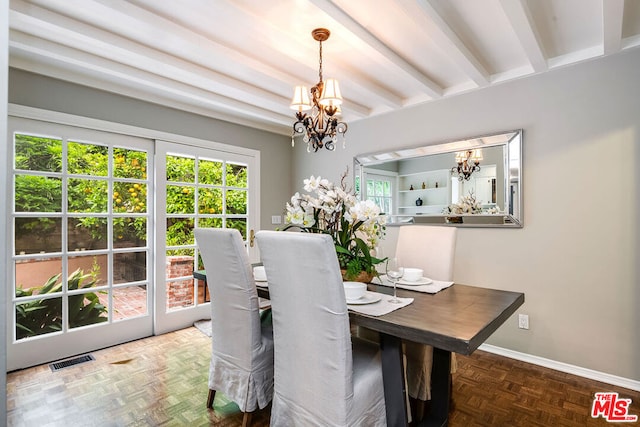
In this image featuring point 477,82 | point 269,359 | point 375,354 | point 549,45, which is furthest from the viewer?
point 477,82

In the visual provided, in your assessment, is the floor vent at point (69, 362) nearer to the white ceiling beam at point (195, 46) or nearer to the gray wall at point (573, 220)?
the white ceiling beam at point (195, 46)

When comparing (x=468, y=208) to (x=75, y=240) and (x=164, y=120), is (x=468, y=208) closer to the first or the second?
(x=164, y=120)

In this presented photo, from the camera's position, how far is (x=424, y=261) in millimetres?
2432

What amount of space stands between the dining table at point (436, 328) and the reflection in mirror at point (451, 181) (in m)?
1.24

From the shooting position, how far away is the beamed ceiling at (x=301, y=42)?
1876 millimetres

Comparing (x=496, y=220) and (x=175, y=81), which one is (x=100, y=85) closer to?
(x=175, y=81)

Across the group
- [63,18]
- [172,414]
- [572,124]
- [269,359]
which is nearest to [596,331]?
[572,124]

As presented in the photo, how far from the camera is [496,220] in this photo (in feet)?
9.25

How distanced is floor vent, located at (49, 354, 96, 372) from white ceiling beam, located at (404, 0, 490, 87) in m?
3.36

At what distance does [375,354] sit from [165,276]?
240 cm

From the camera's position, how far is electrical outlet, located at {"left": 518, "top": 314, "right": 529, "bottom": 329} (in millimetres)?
2689

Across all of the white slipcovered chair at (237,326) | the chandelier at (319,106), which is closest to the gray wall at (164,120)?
the chandelier at (319,106)

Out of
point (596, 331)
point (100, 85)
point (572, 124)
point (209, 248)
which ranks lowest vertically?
point (596, 331)

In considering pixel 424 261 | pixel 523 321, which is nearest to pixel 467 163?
pixel 424 261
